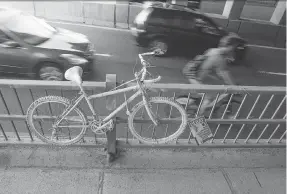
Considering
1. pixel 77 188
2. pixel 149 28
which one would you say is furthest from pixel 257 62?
pixel 77 188

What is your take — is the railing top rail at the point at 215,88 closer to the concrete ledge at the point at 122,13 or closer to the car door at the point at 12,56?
the car door at the point at 12,56

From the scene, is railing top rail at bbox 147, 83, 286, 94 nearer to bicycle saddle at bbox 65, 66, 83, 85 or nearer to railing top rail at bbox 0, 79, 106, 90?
bicycle saddle at bbox 65, 66, 83, 85

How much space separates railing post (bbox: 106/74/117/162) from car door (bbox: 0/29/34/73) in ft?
7.41

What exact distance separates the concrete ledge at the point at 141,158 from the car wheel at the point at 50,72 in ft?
6.13

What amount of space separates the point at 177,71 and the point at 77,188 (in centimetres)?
466

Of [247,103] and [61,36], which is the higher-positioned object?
[61,36]

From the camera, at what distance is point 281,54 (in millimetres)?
10492

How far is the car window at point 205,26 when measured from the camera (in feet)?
25.7

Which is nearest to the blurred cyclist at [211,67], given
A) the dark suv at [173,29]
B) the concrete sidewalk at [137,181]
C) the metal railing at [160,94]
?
the metal railing at [160,94]

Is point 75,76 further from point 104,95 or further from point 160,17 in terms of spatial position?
point 160,17

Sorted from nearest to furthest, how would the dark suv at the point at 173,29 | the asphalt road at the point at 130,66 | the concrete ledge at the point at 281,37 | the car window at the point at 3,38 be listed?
the car window at the point at 3,38 → the asphalt road at the point at 130,66 → the dark suv at the point at 173,29 → the concrete ledge at the point at 281,37

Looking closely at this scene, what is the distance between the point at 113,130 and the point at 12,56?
251cm

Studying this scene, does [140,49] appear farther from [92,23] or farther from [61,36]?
[61,36]

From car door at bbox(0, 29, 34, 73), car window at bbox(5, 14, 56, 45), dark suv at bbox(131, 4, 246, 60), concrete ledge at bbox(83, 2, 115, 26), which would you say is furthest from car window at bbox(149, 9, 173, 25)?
car door at bbox(0, 29, 34, 73)
